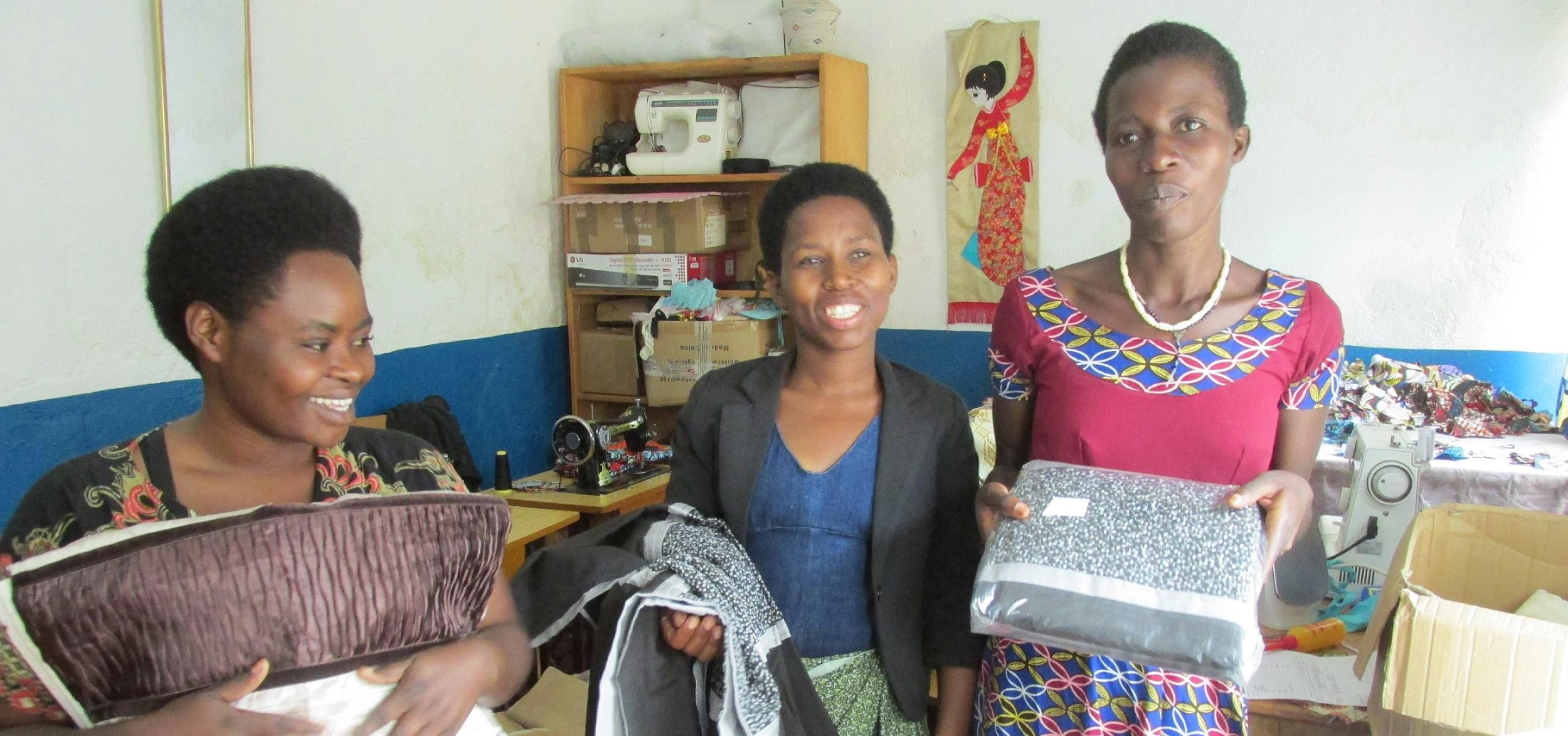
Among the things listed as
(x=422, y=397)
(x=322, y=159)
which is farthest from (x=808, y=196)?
(x=422, y=397)

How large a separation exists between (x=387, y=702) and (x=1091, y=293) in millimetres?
1031

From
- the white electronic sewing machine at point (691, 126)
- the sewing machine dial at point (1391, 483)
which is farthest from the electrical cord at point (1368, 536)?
the white electronic sewing machine at point (691, 126)

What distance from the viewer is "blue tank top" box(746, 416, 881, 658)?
5.14 feet

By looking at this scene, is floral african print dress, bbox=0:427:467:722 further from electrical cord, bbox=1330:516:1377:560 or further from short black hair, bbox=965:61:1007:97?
short black hair, bbox=965:61:1007:97

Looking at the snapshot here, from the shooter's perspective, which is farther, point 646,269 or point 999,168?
point 646,269

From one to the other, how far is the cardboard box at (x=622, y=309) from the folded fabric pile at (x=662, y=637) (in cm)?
349

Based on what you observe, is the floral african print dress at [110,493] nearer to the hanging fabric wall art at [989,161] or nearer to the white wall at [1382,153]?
the white wall at [1382,153]

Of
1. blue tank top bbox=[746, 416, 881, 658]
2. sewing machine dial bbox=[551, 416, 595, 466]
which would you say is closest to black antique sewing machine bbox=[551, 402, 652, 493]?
sewing machine dial bbox=[551, 416, 595, 466]

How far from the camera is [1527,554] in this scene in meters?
1.66

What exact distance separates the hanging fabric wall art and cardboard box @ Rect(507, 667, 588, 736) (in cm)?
277

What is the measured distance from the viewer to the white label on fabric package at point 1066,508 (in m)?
1.26

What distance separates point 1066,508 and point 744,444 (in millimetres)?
531

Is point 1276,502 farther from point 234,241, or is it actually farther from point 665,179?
point 665,179

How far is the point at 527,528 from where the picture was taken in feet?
11.0
